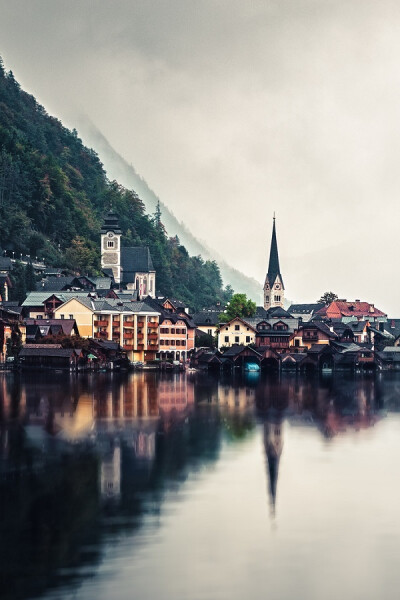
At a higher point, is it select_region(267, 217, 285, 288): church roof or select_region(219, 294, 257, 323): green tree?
select_region(267, 217, 285, 288): church roof

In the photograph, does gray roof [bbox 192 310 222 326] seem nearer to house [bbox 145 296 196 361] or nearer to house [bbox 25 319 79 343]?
house [bbox 145 296 196 361]

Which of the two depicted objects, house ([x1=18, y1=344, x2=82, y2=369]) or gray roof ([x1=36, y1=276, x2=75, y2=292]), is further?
gray roof ([x1=36, y1=276, x2=75, y2=292])

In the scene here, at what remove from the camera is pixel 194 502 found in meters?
27.2

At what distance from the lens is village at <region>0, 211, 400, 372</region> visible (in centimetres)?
7669

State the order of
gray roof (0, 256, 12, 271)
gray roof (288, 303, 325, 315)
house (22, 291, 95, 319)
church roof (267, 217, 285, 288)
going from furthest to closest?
church roof (267, 217, 285, 288), gray roof (288, 303, 325, 315), gray roof (0, 256, 12, 271), house (22, 291, 95, 319)

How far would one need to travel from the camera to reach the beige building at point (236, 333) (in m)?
98.9

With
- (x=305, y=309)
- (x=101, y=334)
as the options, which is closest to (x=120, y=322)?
(x=101, y=334)

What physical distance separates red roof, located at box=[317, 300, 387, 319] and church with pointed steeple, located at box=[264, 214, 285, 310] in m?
30.0

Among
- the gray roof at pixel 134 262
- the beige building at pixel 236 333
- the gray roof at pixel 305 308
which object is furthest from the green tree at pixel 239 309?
the gray roof at pixel 305 308

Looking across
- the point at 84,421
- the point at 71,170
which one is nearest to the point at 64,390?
the point at 84,421

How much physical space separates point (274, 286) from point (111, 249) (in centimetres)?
4913

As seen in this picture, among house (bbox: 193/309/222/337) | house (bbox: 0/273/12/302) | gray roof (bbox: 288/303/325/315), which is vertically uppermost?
gray roof (bbox: 288/303/325/315)

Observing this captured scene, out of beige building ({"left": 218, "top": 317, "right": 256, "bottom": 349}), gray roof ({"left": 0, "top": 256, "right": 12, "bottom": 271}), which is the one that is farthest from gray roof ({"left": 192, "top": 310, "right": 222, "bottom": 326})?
gray roof ({"left": 0, "top": 256, "right": 12, "bottom": 271})

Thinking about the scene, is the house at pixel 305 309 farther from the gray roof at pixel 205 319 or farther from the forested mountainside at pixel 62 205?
the gray roof at pixel 205 319
